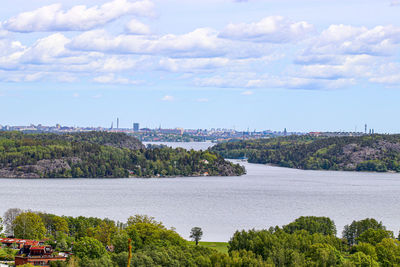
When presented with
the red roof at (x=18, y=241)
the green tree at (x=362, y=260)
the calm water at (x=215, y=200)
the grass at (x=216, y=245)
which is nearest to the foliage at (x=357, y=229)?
the grass at (x=216, y=245)

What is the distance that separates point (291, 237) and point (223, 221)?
28.3 meters

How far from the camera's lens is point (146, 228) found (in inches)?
1939

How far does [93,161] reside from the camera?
141 meters

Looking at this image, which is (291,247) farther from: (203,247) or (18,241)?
(18,241)

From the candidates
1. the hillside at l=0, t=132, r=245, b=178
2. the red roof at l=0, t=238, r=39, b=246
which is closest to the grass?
the red roof at l=0, t=238, r=39, b=246

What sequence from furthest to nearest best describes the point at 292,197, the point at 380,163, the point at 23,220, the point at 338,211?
the point at 380,163, the point at 292,197, the point at 338,211, the point at 23,220

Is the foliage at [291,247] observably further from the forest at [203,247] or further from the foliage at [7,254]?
the foliage at [7,254]

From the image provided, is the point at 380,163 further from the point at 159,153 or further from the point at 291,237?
the point at 291,237

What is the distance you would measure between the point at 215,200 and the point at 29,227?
4496 centimetres

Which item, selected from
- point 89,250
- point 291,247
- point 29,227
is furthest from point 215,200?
point 89,250

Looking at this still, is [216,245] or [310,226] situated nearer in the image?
[310,226]

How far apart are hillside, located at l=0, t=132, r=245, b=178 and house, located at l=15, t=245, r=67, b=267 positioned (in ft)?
297

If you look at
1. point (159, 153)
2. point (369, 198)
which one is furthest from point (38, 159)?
point (369, 198)

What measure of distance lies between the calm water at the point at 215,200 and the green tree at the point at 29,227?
516 inches
